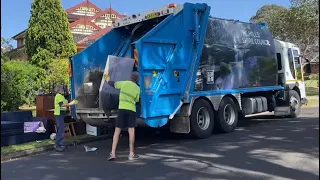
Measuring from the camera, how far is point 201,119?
9164mm

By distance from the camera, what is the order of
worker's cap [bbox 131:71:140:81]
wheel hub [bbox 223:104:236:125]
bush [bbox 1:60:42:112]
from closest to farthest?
1. worker's cap [bbox 131:71:140:81]
2. wheel hub [bbox 223:104:236:125]
3. bush [bbox 1:60:42:112]

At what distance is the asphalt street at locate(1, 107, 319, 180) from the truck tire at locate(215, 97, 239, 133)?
0.25m

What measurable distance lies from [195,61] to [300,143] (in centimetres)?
285

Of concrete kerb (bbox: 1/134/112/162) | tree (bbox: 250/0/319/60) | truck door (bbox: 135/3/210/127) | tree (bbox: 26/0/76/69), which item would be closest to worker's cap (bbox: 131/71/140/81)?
truck door (bbox: 135/3/210/127)

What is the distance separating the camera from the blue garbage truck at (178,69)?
26.0ft

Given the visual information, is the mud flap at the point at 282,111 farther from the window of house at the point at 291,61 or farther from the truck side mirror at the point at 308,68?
the truck side mirror at the point at 308,68

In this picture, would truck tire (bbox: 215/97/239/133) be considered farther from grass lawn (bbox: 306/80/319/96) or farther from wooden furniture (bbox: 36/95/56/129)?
wooden furniture (bbox: 36/95/56/129)

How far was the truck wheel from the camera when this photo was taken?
1292 centimetres

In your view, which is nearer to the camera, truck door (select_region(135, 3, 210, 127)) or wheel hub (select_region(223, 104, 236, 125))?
truck door (select_region(135, 3, 210, 127))

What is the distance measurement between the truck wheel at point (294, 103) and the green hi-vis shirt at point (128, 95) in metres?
7.30

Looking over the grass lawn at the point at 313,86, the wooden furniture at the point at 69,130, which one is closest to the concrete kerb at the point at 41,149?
the wooden furniture at the point at 69,130

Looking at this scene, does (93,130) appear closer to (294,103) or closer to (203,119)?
(203,119)

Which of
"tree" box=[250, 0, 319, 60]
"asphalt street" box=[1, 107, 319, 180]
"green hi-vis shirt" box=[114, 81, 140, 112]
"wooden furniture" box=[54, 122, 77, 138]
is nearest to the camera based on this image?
"asphalt street" box=[1, 107, 319, 180]

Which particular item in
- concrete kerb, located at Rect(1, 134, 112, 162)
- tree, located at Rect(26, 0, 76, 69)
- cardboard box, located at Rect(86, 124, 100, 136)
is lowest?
concrete kerb, located at Rect(1, 134, 112, 162)
